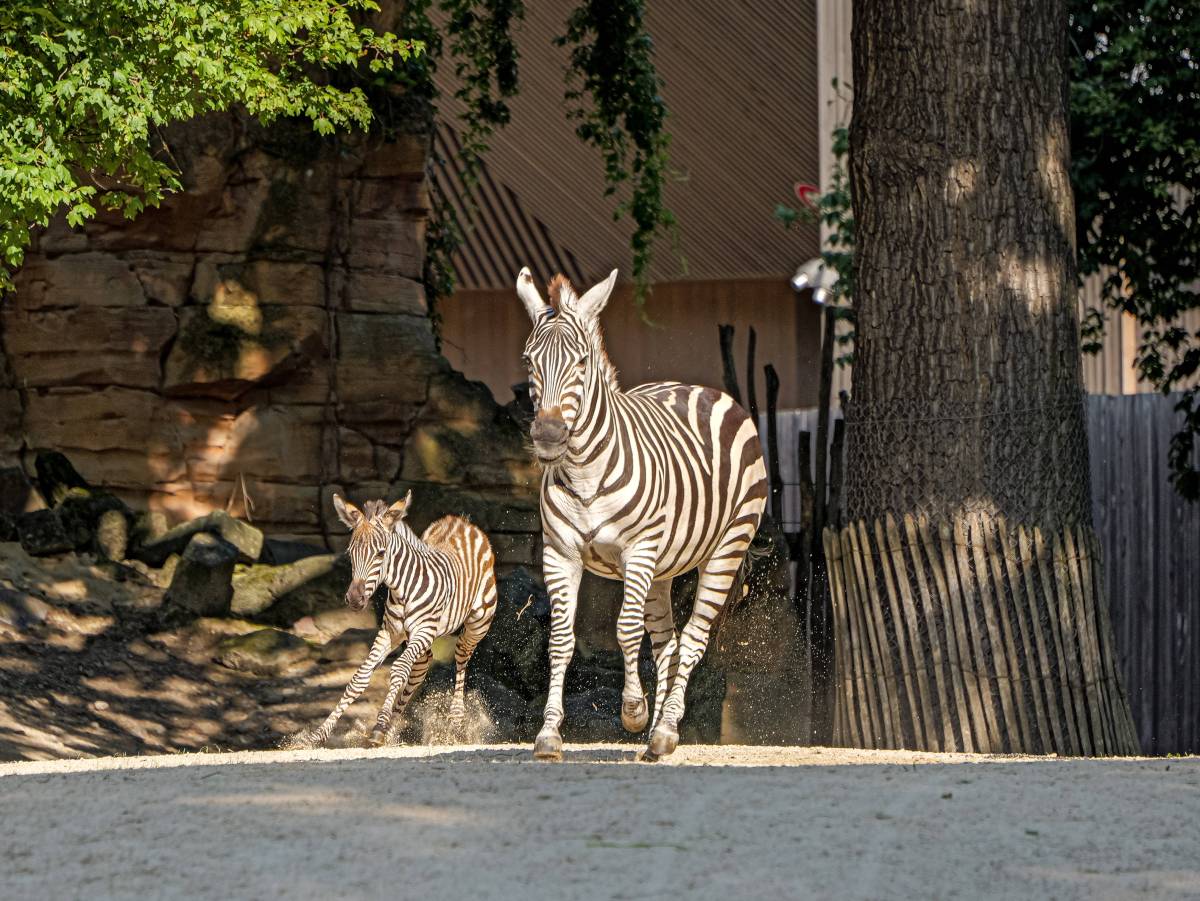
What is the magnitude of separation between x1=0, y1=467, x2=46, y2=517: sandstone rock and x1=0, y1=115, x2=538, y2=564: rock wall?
29cm

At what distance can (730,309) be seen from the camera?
20.8m

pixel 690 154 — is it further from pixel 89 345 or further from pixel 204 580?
pixel 204 580

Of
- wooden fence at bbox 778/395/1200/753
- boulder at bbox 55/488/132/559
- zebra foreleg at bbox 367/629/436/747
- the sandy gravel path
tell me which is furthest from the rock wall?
the sandy gravel path

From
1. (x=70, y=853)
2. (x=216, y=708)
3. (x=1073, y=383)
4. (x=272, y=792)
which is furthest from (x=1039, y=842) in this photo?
(x=216, y=708)

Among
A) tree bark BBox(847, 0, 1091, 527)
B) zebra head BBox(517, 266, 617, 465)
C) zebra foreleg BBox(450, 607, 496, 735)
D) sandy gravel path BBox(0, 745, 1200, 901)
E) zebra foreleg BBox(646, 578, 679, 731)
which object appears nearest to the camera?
sandy gravel path BBox(0, 745, 1200, 901)

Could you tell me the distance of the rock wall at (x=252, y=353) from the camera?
13.0 metres

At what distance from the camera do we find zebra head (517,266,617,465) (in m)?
6.06

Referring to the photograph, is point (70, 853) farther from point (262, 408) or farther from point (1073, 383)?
point (262, 408)

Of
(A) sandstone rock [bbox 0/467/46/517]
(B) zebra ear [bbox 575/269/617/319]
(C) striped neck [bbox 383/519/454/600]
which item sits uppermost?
(B) zebra ear [bbox 575/269/617/319]

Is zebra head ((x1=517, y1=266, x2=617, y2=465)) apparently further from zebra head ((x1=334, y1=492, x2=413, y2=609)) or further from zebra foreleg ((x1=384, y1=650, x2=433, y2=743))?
zebra foreleg ((x1=384, y1=650, x2=433, y2=743))

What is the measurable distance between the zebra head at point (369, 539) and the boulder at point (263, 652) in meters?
3.54

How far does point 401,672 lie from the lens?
8.03 m

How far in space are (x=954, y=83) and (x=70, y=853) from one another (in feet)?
18.9

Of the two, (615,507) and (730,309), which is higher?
(730,309)
